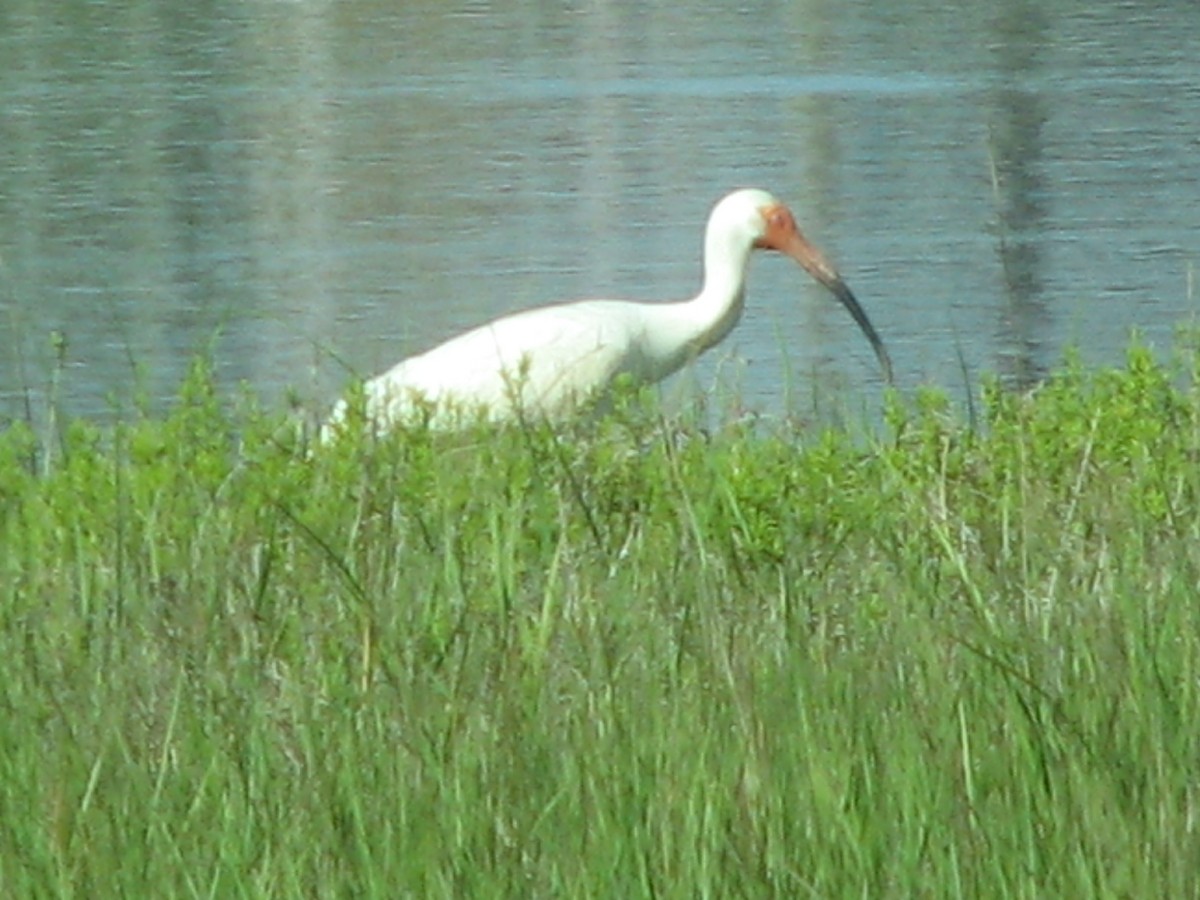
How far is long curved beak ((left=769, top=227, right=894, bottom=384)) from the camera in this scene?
8.89 metres

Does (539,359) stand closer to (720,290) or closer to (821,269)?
(720,290)

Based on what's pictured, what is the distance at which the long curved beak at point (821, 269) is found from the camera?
8.89m

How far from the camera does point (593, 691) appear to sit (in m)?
3.45

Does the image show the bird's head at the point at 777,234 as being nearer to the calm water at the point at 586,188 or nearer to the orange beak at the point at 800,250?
the orange beak at the point at 800,250

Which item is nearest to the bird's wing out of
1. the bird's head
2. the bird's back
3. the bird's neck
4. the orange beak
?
the bird's back

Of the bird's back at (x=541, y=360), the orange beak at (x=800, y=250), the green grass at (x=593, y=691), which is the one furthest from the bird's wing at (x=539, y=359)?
the green grass at (x=593, y=691)

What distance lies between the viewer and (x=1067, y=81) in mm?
18453

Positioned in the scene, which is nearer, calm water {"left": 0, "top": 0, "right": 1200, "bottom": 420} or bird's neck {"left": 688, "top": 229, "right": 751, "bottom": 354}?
bird's neck {"left": 688, "top": 229, "right": 751, "bottom": 354}

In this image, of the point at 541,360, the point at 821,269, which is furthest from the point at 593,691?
the point at 821,269

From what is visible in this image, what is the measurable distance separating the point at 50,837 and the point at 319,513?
5.04ft

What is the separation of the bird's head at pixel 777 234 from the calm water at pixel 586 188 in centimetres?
21

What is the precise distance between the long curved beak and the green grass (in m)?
4.03

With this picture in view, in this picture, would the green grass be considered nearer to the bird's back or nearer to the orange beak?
the bird's back

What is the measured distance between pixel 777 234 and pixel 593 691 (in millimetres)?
5700
